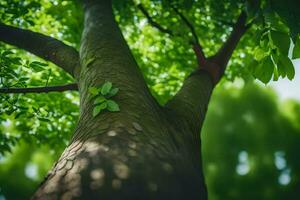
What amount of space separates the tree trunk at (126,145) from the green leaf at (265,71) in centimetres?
66

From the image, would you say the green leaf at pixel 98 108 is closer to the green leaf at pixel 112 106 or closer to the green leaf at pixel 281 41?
the green leaf at pixel 112 106

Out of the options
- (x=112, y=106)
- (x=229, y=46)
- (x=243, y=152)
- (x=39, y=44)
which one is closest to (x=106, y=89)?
(x=112, y=106)

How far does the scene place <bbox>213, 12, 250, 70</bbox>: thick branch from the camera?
4016 millimetres

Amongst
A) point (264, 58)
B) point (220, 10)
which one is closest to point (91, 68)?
point (264, 58)

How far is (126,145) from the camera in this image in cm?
191

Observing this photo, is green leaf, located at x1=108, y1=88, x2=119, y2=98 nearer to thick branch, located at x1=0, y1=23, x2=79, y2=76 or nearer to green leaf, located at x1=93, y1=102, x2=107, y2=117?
green leaf, located at x1=93, y1=102, x2=107, y2=117

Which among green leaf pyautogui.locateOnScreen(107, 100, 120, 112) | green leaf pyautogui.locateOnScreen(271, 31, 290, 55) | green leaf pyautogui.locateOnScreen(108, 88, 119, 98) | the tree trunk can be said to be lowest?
the tree trunk

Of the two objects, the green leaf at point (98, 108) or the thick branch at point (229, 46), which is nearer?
the green leaf at point (98, 108)

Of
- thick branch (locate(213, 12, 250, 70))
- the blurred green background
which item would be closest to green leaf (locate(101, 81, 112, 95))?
thick branch (locate(213, 12, 250, 70))

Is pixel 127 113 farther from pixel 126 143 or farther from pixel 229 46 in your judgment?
pixel 229 46

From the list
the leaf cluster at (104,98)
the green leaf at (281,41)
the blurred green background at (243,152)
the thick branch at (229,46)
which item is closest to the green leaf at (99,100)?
the leaf cluster at (104,98)

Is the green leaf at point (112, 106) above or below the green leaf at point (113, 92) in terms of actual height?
below

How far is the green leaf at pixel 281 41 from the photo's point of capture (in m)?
2.02

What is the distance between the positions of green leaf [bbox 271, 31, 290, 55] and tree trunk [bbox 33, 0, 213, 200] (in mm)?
850
